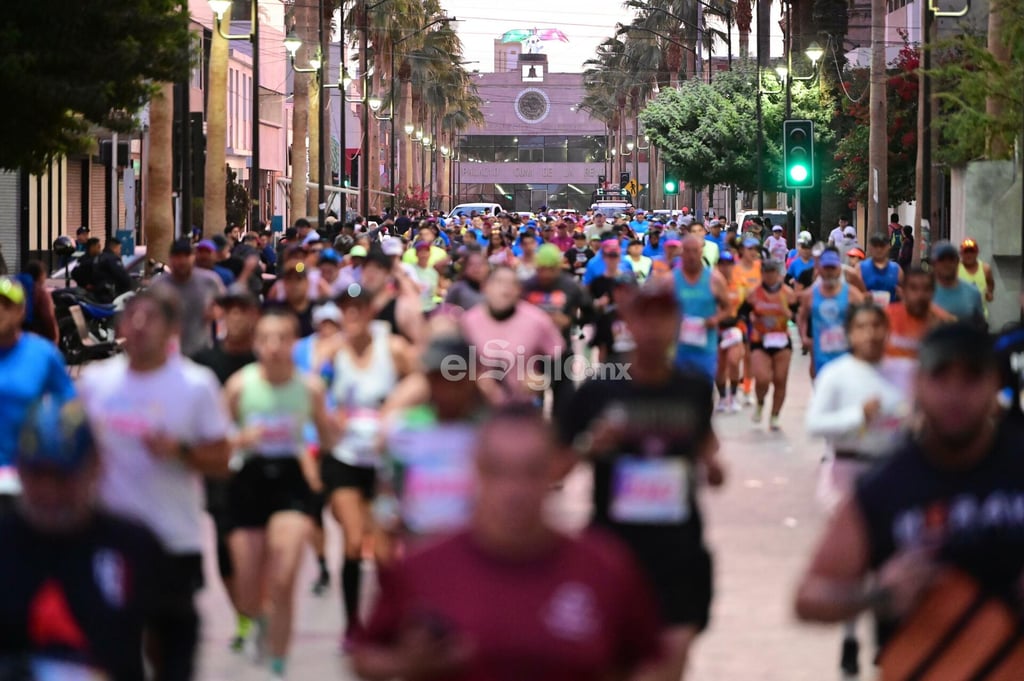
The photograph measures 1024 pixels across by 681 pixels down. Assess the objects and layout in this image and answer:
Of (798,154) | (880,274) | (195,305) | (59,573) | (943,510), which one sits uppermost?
(798,154)

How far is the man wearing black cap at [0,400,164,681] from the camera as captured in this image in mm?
4387

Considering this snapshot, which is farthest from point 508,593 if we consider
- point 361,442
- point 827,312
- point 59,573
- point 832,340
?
point 827,312

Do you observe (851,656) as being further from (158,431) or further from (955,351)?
(955,351)

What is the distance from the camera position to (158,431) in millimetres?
6875

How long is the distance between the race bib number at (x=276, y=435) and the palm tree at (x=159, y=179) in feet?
80.4

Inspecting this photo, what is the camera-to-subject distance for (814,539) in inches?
488

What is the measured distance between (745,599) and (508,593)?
6894mm

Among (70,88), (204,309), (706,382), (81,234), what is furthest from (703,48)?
(706,382)

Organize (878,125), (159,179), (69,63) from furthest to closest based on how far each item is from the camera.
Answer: (878,125) < (159,179) < (69,63)

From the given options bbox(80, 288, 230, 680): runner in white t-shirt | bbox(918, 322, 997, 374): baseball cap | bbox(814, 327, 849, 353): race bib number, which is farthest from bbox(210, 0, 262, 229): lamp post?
bbox(918, 322, 997, 374): baseball cap

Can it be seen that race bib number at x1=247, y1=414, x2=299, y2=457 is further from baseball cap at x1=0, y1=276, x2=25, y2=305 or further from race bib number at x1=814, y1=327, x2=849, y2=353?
race bib number at x1=814, y1=327, x2=849, y2=353

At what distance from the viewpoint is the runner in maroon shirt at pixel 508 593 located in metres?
3.70

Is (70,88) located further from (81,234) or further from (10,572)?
(10,572)

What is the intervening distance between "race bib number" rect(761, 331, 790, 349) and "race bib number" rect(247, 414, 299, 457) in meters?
10.1
